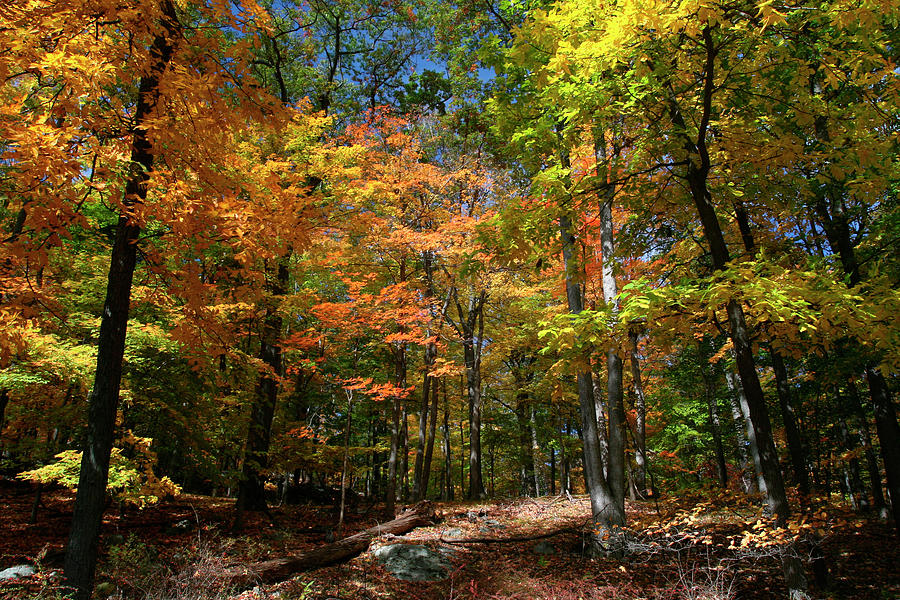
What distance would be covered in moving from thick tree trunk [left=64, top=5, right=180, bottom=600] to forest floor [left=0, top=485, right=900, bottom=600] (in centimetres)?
27

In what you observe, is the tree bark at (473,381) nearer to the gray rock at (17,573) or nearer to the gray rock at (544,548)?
the gray rock at (544,548)

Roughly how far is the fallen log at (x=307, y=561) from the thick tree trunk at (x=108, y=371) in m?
1.76

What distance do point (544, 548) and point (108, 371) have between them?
7348 millimetres

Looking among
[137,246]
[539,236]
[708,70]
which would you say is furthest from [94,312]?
[708,70]

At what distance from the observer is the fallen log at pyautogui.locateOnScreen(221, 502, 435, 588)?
Answer: 5996 millimetres

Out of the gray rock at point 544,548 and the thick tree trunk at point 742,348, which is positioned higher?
the thick tree trunk at point 742,348

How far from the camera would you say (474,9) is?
10453 millimetres

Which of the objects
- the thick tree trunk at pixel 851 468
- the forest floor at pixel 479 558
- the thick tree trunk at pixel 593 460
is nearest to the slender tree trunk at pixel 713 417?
the thick tree trunk at pixel 851 468

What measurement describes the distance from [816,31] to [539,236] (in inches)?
155

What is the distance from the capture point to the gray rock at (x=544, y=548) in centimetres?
788

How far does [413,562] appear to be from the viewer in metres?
7.07

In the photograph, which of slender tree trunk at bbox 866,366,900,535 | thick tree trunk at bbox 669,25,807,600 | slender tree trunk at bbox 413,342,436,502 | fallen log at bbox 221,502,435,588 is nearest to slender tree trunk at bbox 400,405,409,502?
slender tree trunk at bbox 413,342,436,502

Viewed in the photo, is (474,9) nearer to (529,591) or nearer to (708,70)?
(708,70)

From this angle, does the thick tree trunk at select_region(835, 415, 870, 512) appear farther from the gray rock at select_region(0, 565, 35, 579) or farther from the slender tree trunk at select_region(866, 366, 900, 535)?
the gray rock at select_region(0, 565, 35, 579)
